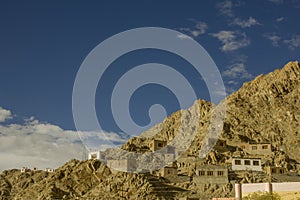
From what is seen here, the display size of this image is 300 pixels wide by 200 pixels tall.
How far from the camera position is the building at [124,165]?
318ft

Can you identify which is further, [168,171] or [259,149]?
[259,149]

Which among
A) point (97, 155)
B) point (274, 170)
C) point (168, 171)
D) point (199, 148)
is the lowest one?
point (168, 171)

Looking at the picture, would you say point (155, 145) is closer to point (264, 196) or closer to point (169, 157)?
point (169, 157)

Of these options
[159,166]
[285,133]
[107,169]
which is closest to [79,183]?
[107,169]

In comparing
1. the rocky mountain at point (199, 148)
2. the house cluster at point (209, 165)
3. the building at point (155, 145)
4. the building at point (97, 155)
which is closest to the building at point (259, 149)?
Result: the house cluster at point (209, 165)

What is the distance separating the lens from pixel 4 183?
139875mm

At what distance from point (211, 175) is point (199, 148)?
81.4 ft

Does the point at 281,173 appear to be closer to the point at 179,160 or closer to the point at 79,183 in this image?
the point at 179,160

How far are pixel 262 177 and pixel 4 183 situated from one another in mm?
86042

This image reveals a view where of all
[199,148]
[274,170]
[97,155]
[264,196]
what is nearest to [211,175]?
[274,170]

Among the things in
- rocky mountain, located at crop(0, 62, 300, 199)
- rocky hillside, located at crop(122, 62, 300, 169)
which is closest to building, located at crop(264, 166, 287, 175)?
rocky mountain, located at crop(0, 62, 300, 199)

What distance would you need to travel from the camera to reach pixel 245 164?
92.0m

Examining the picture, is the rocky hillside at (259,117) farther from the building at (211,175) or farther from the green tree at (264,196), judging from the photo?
the green tree at (264,196)

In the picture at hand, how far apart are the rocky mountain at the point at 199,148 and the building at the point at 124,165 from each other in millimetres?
1768
